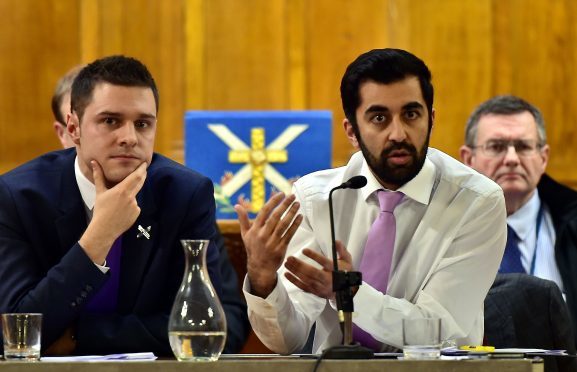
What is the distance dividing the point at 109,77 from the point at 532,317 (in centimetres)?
143

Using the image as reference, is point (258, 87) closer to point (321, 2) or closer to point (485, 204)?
point (321, 2)

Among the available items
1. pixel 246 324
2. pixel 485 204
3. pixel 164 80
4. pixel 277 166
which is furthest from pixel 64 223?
pixel 164 80

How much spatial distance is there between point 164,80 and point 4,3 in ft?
3.37

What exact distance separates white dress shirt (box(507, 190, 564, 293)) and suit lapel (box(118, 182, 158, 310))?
2009 millimetres

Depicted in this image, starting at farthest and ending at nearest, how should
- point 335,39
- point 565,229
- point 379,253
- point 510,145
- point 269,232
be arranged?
point 335,39
point 510,145
point 565,229
point 379,253
point 269,232

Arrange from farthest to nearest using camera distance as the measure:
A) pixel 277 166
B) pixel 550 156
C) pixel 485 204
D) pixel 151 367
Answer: pixel 550 156, pixel 277 166, pixel 485 204, pixel 151 367

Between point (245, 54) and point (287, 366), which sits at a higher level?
point (245, 54)

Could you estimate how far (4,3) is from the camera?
6.36 meters

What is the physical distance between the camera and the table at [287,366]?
6.92 ft

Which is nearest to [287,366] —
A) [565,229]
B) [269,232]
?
[269,232]

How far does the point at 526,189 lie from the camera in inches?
189

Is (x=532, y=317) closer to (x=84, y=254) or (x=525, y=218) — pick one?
(x=84, y=254)

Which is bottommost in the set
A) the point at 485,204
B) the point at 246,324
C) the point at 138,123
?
the point at 246,324

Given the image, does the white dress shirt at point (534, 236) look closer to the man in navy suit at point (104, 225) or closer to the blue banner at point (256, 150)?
the blue banner at point (256, 150)
